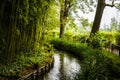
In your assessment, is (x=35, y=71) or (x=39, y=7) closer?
(x=35, y=71)

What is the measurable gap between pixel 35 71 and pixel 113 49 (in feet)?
25.1

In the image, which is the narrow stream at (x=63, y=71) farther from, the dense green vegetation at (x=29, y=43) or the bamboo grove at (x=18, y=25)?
the bamboo grove at (x=18, y=25)

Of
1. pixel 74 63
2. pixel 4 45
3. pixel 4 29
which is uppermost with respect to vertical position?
pixel 4 29

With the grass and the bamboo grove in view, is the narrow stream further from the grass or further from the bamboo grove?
the bamboo grove

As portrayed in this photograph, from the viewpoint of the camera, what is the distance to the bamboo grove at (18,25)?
8703 millimetres

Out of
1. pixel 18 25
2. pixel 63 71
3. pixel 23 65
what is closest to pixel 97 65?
pixel 23 65

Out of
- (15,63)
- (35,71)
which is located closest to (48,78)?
(35,71)

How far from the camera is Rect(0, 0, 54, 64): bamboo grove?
8.70 m

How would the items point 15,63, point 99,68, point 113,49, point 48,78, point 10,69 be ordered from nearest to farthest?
point 99,68, point 10,69, point 15,63, point 48,78, point 113,49

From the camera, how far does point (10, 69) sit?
9.08 meters

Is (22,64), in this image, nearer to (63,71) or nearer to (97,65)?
(63,71)

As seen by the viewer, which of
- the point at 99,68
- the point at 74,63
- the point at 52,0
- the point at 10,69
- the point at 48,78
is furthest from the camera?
the point at 74,63

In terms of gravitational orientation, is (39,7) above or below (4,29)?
above

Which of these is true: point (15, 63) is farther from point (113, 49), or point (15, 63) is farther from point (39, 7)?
point (113, 49)
